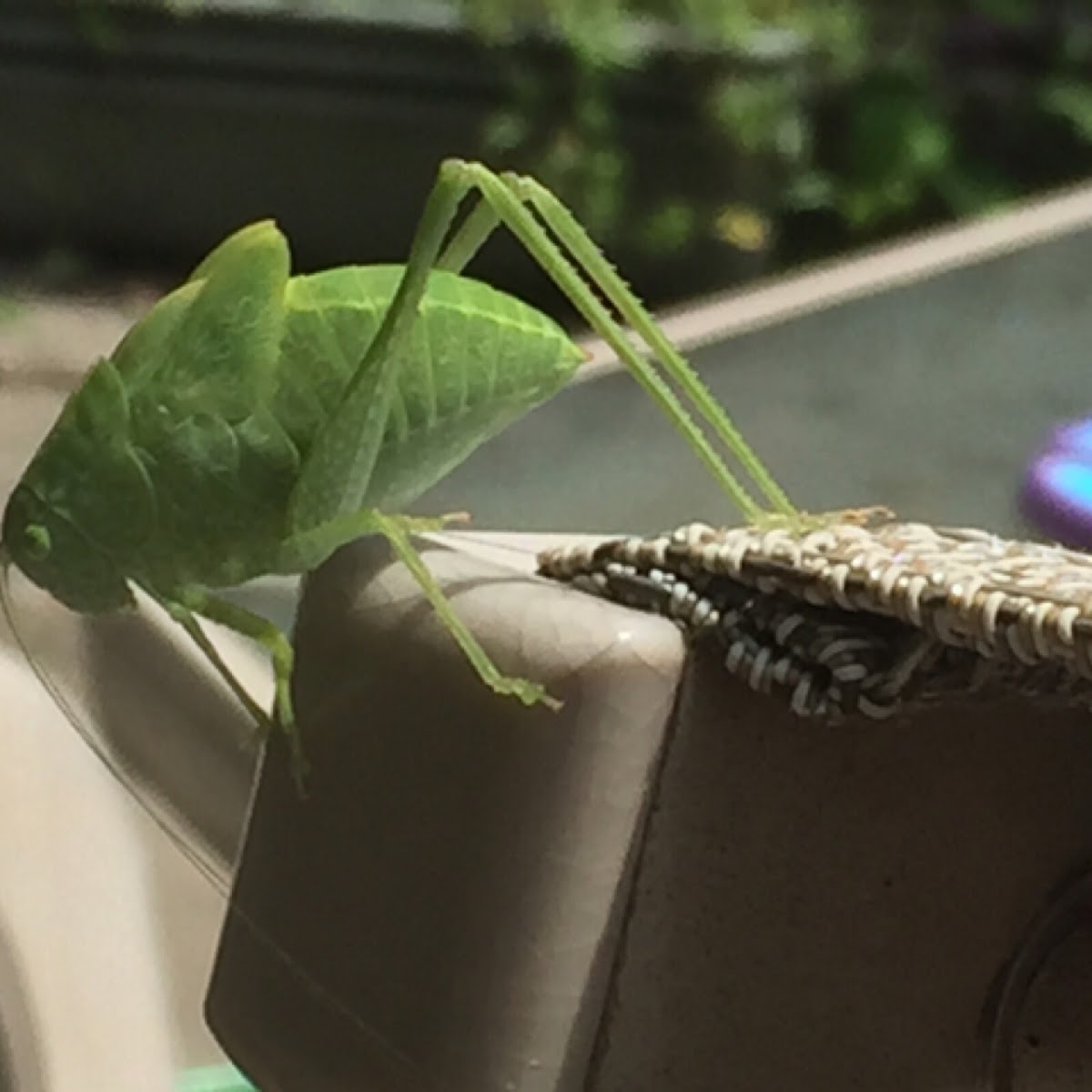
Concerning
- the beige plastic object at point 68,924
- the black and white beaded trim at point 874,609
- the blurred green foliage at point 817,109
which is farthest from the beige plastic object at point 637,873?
the blurred green foliage at point 817,109

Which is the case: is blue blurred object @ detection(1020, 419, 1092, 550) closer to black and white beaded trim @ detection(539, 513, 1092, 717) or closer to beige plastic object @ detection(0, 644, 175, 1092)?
black and white beaded trim @ detection(539, 513, 1092, 717)

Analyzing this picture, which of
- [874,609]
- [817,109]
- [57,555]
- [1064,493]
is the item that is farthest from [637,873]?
[817,109]

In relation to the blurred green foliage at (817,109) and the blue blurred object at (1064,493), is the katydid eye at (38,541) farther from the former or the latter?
the blurred green foliage at (817,109)

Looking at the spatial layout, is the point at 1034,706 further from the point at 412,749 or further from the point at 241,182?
the point at 241,182

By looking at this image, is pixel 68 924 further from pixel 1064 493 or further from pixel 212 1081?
pixel 1064 493

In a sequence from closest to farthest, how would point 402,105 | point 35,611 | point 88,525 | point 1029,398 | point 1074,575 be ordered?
1. point 1074,575
2. point 88,525
3. point 35,611
4. point 1029,398
5. point 402,105

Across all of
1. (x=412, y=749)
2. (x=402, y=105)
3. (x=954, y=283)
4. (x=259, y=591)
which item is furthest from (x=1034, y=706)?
(x=402, y=105)
